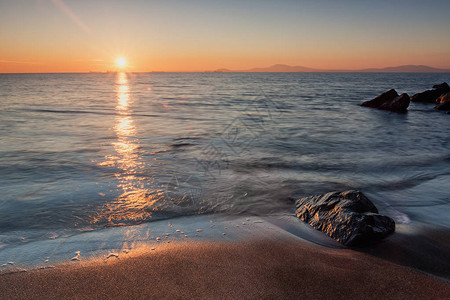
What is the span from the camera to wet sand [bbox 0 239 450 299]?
2.51 metres

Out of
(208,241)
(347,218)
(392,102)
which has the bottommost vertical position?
(208,241)

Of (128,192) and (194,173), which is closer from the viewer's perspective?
(128,192)

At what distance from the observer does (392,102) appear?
20.1 m

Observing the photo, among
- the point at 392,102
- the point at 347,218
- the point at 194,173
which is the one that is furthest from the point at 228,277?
the point at 392,102

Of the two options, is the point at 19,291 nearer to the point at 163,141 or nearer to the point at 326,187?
the point at 326,187

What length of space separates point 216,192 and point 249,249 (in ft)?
6.51

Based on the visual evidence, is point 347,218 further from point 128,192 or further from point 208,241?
point 128,192

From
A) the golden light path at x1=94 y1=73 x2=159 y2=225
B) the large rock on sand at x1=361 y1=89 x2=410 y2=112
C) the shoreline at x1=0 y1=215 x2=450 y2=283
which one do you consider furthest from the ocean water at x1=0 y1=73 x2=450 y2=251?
the large rock on sand at x1=361 y1=89 x2=410 y2=112

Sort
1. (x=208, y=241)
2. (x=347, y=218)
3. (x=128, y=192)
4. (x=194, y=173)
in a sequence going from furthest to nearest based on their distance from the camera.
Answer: (x=194, y=173), (x=128, y=192), (x=347, y=218), (x=208, y=241)

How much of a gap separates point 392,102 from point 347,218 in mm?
19802

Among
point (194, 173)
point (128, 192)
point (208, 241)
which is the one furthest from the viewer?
point (194, 173)

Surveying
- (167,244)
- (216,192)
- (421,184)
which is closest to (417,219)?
(421,184)

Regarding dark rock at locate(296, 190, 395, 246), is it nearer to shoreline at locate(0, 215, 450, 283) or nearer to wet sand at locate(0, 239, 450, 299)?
shoreline at locate(0, 215, 450, 283)

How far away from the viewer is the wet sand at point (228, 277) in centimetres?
251
